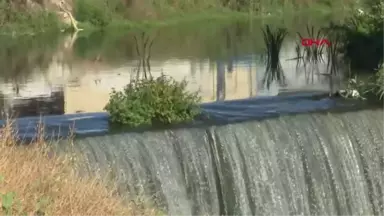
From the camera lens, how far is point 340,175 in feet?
31.9

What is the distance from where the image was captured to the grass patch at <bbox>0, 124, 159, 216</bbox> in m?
5.57

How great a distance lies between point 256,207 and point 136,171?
61.7 inches

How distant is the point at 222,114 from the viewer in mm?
10594

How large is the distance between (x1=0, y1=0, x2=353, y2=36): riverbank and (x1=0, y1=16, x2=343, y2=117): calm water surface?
108 inches

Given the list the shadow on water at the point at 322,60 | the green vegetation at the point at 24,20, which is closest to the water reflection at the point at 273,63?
the shadow on water at the point at 322,60

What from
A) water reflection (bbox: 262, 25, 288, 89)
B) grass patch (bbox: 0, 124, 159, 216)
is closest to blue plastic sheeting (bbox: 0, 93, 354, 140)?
water reflection (bbox: 262, 25, 288, 89)

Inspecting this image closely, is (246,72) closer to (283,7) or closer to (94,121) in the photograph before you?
(94,121)

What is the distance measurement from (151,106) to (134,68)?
22.5 feet

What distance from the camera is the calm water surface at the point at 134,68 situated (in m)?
12.7

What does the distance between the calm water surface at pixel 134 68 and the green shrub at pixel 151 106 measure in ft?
5.12

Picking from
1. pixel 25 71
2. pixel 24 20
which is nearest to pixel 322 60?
pixel 25 71

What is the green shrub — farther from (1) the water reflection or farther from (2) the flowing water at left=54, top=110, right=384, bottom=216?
(1) the water reflection

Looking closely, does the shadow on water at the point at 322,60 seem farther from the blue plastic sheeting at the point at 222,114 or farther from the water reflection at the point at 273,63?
the blue plastic sheeting at the point at 222,114

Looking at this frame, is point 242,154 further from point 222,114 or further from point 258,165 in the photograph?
point 222,114
